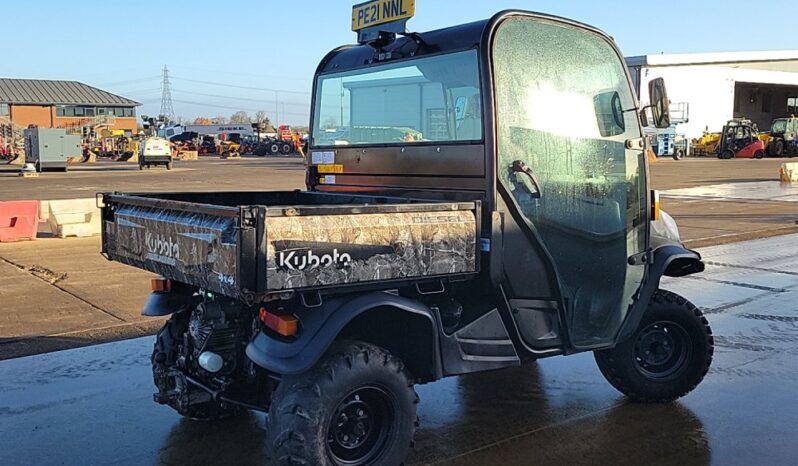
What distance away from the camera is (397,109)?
4.59 m

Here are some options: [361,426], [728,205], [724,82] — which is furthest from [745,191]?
[724,82]

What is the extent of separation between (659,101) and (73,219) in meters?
10.2

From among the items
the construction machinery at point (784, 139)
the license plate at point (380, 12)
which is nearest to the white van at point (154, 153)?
the license plate at point (380, 12)

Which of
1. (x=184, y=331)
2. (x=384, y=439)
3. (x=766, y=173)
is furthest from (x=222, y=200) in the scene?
(x=766, y=173)

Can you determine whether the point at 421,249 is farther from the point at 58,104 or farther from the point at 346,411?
the point at 58,104

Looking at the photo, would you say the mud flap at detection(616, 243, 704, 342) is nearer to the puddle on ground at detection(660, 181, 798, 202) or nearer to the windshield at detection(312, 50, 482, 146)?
the windshield at detection(312, 50, 482, 146)

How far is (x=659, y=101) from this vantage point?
4559 mm

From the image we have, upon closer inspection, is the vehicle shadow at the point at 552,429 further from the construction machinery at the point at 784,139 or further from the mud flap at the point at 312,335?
the construction machinery at the point at 784,139

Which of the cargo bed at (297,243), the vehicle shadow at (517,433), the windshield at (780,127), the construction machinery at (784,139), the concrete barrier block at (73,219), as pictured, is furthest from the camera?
the windshield at (780,127)

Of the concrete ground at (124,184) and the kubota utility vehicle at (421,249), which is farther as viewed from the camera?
the concrete ground at (124,184)

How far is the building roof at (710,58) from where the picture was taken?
52.0 meters

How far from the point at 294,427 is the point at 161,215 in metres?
1.26

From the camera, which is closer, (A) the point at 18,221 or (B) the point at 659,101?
(B) the point at 659,101

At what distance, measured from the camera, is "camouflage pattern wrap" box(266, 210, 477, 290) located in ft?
10.6
